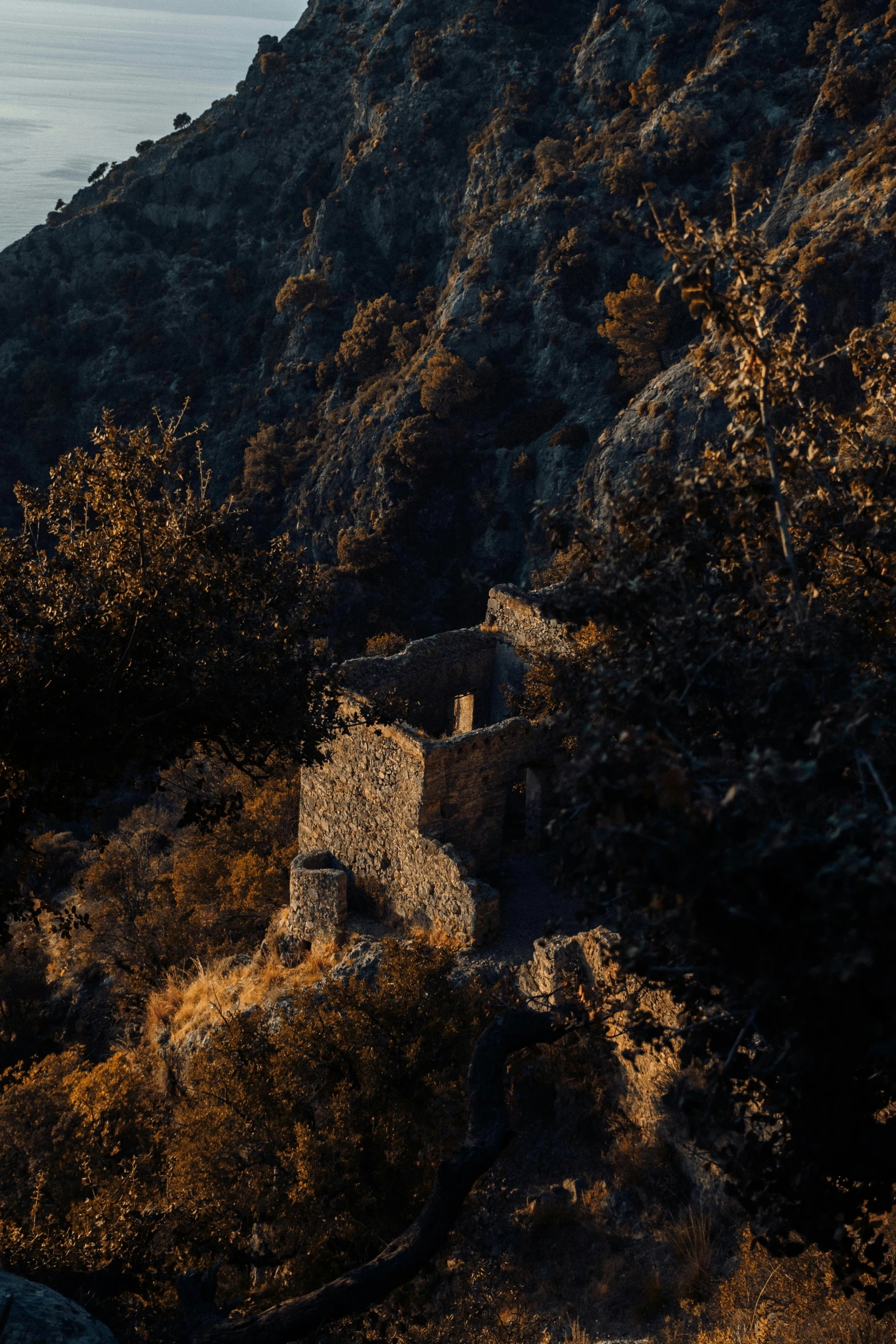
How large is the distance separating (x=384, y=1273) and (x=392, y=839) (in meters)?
10.6

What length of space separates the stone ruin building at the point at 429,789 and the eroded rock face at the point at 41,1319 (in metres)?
8.69

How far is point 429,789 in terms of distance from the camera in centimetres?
1816

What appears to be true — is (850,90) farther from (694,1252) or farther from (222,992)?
(694,1252)

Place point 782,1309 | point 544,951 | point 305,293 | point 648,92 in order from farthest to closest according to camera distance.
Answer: point 305,293, point 648,92, point 544,951, point 782,1309

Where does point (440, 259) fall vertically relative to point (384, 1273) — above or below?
above

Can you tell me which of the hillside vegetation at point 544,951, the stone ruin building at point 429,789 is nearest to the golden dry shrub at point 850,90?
the hillside vegetation at point 544,951

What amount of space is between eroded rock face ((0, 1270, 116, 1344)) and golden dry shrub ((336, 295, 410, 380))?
203 feet

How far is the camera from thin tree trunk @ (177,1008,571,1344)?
29.2ft

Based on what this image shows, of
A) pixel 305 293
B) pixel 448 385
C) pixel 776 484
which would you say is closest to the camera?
pixel 776 484

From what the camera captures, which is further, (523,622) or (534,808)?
(523,622)

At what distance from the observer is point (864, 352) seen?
10.4 m

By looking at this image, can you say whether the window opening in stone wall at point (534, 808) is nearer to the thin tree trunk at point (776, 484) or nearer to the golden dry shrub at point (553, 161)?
the thin tree trunk at point (776, 484)

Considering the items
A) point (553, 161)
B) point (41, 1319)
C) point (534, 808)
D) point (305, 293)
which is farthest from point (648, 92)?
point (41, 1319)

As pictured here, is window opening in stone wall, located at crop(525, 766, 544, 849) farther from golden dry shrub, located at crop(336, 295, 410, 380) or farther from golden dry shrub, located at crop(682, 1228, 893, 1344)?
golden dry shrub, located at crop(336, 295, 410, 380)
